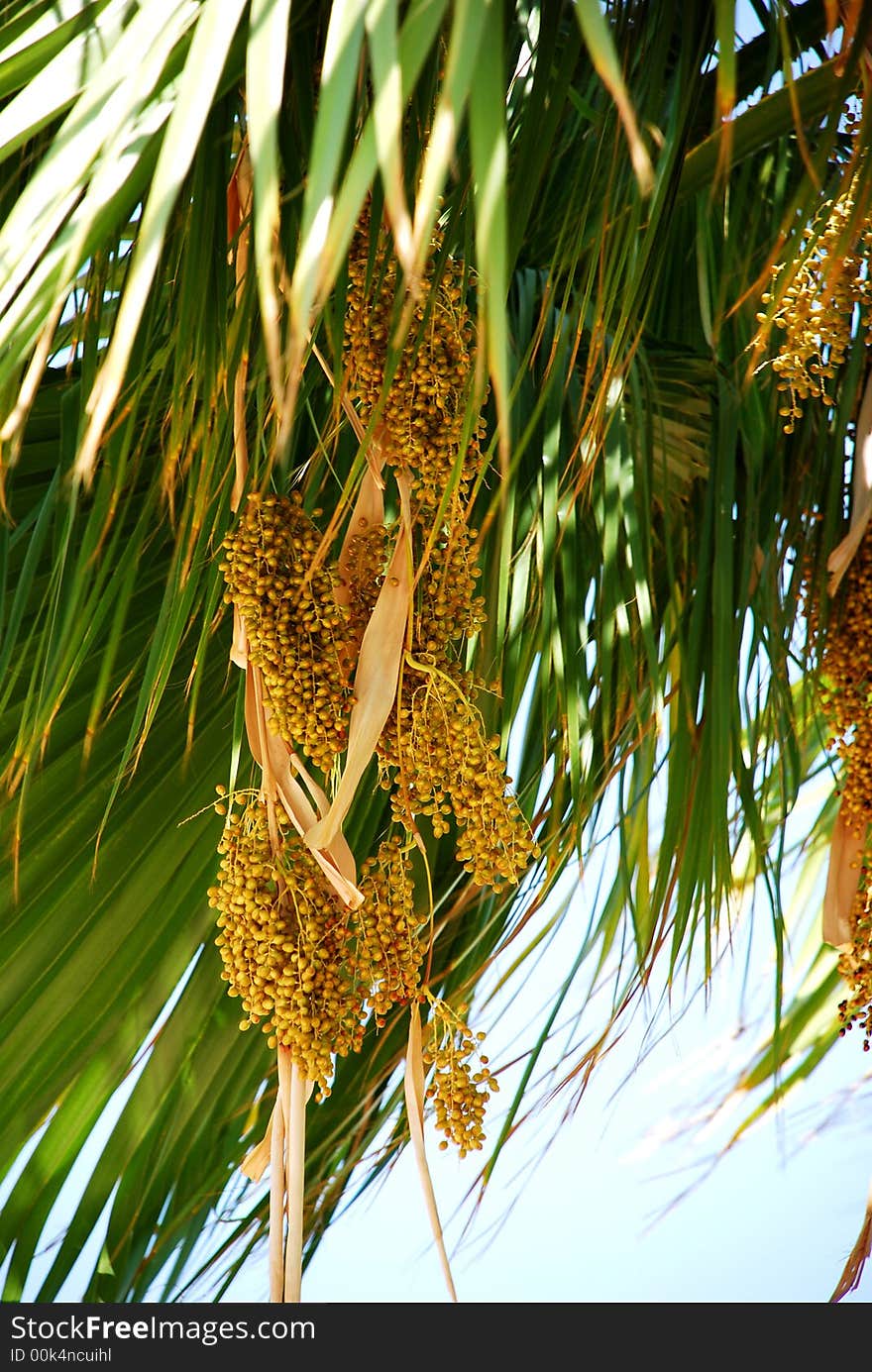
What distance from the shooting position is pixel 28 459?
3.81 ft

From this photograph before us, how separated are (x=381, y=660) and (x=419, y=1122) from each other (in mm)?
252

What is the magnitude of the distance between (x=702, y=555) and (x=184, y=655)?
46 cm

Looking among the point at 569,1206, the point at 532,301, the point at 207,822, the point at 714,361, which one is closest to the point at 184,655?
the point at 207,822

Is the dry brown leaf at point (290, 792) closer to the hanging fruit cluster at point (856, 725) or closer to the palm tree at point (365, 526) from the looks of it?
the palm tree at point (365, 526)

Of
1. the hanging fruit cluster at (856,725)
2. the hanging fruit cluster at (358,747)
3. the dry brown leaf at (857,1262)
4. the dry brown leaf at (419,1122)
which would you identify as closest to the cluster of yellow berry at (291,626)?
the hanging fruit cluster at (358,747)

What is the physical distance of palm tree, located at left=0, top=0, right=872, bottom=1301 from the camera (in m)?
0.48

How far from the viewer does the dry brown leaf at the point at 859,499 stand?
3.65 feet

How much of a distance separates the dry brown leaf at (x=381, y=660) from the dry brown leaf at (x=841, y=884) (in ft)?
1.72

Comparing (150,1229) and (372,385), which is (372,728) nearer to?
(372,385)

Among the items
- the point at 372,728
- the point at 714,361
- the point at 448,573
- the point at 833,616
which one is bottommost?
the point at 372,728

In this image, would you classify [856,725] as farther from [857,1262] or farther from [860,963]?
[857,1262]

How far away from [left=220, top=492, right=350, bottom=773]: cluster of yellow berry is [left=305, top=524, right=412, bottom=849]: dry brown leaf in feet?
0.04

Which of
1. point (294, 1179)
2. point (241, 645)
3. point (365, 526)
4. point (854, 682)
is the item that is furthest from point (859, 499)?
point (294, 1179)

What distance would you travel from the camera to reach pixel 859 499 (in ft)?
3.68
